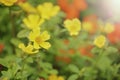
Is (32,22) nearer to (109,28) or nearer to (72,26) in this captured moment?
(72,26)

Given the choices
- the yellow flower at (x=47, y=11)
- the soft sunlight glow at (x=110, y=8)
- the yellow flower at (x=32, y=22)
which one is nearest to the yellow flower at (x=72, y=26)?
the yellow flower at (x=32, y=22)

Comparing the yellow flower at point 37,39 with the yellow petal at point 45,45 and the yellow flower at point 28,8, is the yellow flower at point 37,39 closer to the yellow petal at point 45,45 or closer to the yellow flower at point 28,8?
the yellow petal at point 45,45

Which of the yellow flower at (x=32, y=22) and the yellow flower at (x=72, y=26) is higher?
the yellow flower at (x=32, y=22)

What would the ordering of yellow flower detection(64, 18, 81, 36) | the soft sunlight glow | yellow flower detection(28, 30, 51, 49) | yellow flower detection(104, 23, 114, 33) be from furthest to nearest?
the soft sunlight glow < yellow flower detection(104, 23, 114, 33) < yellow flower detection(64, 18, 81, 36) < yellow flower detection(28, 30, 51, 49)

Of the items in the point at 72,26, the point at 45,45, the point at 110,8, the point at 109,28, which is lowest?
the point at 45,45

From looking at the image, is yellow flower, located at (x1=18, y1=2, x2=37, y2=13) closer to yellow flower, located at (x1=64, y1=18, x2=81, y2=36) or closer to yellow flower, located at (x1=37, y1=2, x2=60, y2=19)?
yellow flower, located at (x1=37, y1=2, x2=60, y2=19)

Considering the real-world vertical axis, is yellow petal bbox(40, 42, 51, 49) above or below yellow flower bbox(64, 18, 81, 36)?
below

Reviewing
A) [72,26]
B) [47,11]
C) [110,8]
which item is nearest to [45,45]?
[72,26]

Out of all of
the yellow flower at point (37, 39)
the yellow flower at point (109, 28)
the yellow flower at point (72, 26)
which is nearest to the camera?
the yellow flower at point (37, 39)

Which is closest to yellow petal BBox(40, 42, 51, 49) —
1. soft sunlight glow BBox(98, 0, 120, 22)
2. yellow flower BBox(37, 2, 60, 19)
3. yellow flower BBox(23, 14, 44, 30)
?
yellow flower BBox(23, 14, 44, 30)

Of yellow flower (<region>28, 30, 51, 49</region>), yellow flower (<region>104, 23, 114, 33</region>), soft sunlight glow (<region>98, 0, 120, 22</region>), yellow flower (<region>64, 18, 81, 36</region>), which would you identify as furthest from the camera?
soft sunlight glow (<region>98, 0, 120, 22</region>)

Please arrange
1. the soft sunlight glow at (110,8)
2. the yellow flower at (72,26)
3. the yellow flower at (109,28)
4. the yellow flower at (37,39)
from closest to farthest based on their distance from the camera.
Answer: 1. the yellow flower at (37,39)
2. the yellow flower at (72,26)
3. the yellow flower at (109,28)
4. the soft sunlight glow at (110,8)

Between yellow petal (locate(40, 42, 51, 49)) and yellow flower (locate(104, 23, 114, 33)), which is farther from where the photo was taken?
yellow flower (locate(104, 23, 114, 33))
